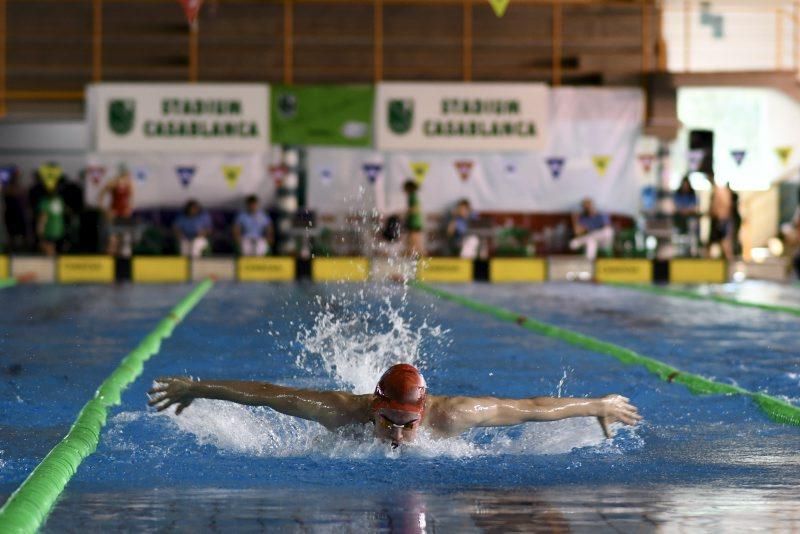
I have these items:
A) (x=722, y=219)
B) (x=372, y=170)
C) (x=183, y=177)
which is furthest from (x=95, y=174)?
(x=722, y=219)

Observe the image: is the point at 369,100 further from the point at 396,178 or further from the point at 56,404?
the point at 56,404

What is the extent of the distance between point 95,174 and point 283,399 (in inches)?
523

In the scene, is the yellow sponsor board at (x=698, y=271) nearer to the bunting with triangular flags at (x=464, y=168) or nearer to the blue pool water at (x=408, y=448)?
the bunting with triangular flags at (x=464, y=168)

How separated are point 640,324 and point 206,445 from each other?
6.13 meters

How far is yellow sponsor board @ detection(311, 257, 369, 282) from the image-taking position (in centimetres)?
1670

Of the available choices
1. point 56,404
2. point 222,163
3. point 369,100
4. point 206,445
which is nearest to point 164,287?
point 222,163

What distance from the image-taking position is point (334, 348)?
317 inches

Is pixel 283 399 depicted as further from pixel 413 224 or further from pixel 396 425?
pixel 413 224

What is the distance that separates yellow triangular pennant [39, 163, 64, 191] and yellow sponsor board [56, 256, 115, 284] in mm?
1222

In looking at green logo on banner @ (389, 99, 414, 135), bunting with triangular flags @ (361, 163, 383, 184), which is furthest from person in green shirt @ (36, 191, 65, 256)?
green logo on banner @ (389, 99, 414, 135)

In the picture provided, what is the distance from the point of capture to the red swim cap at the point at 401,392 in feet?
14.3

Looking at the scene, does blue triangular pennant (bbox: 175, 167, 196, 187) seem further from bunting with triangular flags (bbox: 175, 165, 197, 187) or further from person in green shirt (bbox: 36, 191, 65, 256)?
person in green shirt (bbox: 36, 191, 65, 256)

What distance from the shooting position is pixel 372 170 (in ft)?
56.4

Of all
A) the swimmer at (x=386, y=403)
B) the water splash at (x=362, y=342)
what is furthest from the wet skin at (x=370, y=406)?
the water splash at (x=362, y=342)
